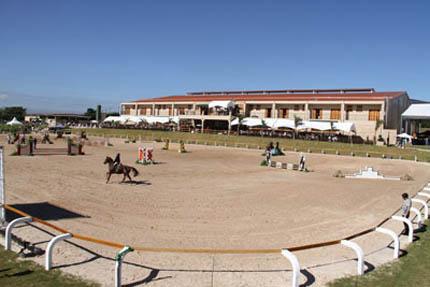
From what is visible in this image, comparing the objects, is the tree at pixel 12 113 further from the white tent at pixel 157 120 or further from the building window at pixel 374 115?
the building window at pixel 374 115

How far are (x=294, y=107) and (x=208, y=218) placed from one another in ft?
155

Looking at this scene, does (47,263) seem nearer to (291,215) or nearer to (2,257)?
(2,257)

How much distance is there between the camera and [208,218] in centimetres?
1062

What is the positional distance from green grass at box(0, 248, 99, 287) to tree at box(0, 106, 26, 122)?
13297cm

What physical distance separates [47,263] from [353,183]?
15990 mm

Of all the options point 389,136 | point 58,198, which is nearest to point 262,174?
point 58,198

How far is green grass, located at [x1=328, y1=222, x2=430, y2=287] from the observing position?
6.46 metres

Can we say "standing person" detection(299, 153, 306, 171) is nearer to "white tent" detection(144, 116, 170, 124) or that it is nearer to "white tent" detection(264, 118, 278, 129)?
"white tent" detection(264, 118, 278, 129)

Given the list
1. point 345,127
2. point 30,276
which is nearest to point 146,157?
point 30,276

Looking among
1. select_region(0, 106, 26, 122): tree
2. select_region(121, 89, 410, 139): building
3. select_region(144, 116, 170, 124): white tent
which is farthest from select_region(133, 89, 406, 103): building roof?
select_region(0, 106, 26, 122): tree

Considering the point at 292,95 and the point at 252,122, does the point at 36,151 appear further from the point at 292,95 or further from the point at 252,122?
the point at 292,95

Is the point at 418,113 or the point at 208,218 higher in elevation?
the point at 418,113

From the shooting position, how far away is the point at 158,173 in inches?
797

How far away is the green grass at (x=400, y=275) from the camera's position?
6457mm
